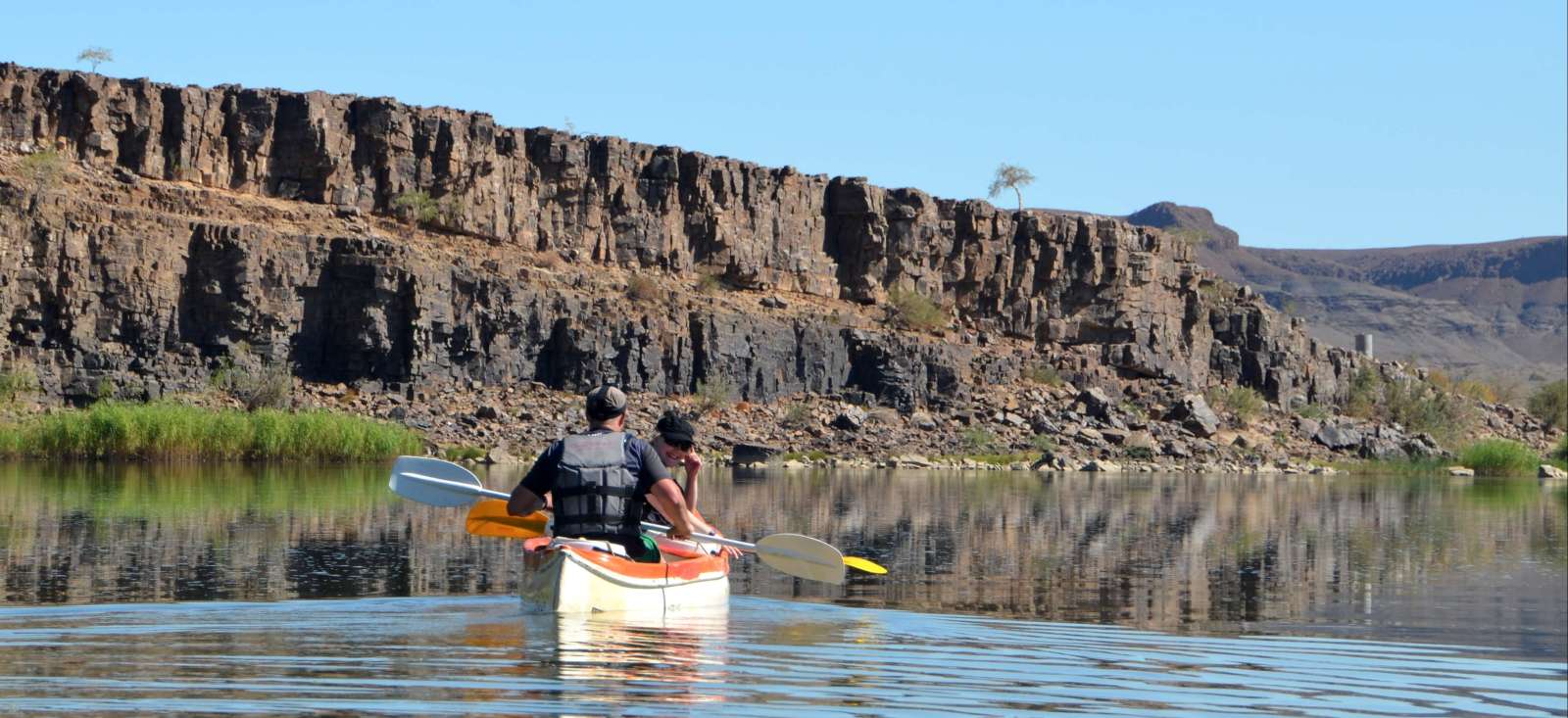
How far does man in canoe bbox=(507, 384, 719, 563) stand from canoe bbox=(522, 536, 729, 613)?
0.28 meters

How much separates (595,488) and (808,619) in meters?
3.08

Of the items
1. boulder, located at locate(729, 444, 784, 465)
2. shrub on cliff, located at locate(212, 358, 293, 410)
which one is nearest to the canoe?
shrub on cliff, located at locate(212, 358, 293, 410)

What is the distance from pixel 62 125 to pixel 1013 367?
131ft

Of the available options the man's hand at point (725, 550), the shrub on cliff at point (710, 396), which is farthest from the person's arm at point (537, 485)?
the shrub on cliff at point (710, 396)

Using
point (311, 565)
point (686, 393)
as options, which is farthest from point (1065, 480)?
point (311, 565)

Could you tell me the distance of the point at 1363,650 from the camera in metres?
16.6

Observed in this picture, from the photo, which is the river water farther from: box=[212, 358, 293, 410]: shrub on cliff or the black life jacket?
box=[212, 358, 293, 410]: shrub on cliff

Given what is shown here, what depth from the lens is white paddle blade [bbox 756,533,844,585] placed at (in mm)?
17734

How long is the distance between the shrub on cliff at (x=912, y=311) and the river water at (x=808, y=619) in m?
47.3

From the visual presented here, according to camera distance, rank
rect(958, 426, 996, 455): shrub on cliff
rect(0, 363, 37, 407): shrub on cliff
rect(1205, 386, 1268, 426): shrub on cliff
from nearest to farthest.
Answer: rect(0, 363, 37, 407): shrub on cliff → rect(958, 426, 996, 455): shrub on cliff → rect(1205, 386, 1268, 426): shrub on cliff

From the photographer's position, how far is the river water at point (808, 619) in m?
11.8

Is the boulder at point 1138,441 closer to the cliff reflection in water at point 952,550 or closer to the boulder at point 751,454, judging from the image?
the boulder at point 751,454

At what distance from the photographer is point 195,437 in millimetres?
51625

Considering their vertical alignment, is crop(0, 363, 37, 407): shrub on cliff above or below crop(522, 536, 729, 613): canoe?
above
